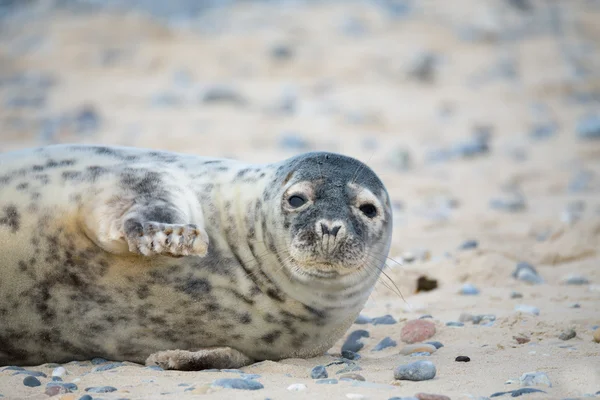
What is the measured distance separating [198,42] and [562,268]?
8804mm

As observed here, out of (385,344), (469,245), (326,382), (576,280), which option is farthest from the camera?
(469,245)

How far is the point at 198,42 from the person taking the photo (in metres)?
12.3

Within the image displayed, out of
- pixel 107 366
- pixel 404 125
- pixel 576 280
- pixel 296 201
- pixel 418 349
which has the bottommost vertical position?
pixel 107 366

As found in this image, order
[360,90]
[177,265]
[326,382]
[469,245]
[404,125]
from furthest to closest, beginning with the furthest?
[360,90], [404,125], [469,245], [177,265], [326,382]

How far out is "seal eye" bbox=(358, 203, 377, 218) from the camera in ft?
9.44

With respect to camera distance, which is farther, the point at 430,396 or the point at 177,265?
the point at 177,265

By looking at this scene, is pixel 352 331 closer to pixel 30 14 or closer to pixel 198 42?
pixel 198 42

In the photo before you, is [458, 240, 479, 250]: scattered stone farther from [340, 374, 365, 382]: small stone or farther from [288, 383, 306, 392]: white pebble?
[288, 383, 306, 392]: white pebble

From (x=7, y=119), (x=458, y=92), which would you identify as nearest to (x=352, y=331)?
(x=7, y=119)

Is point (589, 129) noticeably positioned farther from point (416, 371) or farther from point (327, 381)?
point (327, 381)

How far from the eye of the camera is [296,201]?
2.85 metres

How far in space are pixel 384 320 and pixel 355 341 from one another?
0.90ft

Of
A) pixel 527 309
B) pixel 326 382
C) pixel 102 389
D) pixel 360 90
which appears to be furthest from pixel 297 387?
pixel 360 90

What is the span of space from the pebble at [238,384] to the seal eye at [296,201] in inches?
25.7
